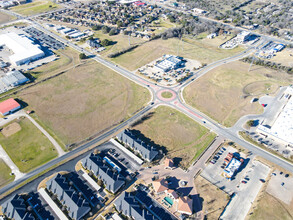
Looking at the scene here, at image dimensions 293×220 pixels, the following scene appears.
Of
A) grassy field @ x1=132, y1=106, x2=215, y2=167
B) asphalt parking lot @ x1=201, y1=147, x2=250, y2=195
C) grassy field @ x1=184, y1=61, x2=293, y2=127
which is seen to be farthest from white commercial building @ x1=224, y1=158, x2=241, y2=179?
grassy field @ x1=184, y1=61, x2=293, y2=127

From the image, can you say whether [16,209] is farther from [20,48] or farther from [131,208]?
[20,48]

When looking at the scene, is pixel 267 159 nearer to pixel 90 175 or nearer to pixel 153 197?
pixel 153 197

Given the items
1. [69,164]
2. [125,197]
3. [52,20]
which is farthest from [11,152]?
[52,20]

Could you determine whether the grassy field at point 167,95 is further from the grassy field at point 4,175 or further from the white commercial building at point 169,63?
the grassy field at point 4,175

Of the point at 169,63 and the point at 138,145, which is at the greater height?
the point at 169,63

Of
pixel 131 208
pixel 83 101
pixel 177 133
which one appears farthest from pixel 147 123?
pixel 131 208

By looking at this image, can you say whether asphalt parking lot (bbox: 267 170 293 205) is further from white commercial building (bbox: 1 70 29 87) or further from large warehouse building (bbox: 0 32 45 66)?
large warehouse building (bbox: 0 32 45 66)

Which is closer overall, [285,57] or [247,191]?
[247,191]
